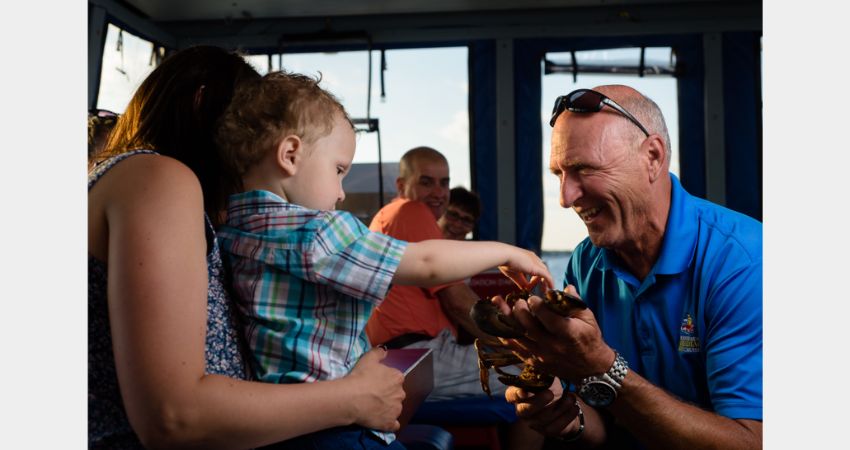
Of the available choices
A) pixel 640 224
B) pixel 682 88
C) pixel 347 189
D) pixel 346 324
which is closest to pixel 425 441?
pixel 640 224

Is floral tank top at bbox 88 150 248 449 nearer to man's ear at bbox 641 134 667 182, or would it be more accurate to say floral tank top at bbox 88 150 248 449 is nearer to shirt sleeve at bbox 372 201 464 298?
man's ear at bbox 641 134 667 182

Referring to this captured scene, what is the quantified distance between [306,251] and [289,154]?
0.23 meters

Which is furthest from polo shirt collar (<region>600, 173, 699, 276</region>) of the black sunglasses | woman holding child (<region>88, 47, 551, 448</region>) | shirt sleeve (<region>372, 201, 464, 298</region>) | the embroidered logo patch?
shirt sleeve (<region>372, 201, 464, 298</region>)

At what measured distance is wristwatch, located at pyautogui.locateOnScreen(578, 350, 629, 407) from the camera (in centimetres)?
163

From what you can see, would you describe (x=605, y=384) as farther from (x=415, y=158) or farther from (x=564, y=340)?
(x=415, y=158)

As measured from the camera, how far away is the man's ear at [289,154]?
1.40 m

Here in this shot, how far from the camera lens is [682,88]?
6.75m

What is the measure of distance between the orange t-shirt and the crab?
173 centimetres

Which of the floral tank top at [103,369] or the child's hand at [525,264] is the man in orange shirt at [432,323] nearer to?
the child's hand at [525,264]

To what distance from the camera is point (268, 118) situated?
1397 millimetres

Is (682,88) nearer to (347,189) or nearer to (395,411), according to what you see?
(347,189)

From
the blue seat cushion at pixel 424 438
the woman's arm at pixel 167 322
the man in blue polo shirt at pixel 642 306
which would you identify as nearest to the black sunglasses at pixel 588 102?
the man in blue polo shirt at pixel 642 306

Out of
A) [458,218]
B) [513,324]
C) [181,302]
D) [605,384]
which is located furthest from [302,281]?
[458,218]

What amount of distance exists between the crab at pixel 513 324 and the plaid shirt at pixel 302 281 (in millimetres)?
244
